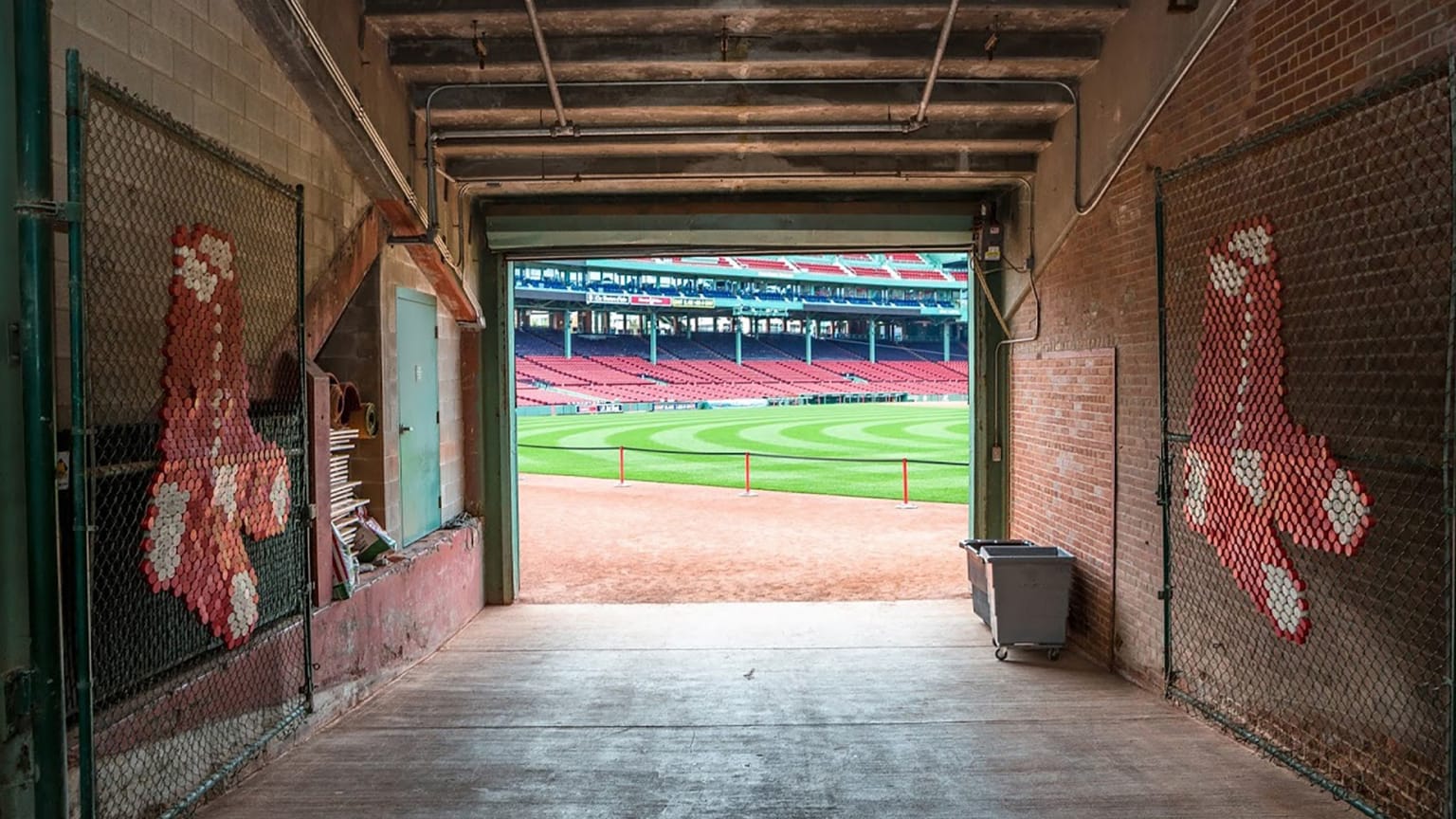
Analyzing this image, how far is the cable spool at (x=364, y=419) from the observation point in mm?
7152

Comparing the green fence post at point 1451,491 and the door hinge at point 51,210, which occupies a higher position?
the door hinge at point 51,210

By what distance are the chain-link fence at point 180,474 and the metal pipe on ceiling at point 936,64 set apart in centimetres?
417

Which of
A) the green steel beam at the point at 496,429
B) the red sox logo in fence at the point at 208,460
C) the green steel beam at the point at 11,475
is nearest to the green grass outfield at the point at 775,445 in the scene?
the green steel beam at the point at 496,429

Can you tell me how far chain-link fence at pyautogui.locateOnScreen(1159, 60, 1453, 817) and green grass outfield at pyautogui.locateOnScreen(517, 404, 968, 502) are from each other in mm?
12524

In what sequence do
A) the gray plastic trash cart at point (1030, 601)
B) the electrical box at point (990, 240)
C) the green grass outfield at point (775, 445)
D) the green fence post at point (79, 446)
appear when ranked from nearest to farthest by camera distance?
the green fence post at point (79, 446) → the gray plastic trash cart at point (1030, 601) → the electrical box at point (990, 240) → the green grass outfield at point (775, 445)

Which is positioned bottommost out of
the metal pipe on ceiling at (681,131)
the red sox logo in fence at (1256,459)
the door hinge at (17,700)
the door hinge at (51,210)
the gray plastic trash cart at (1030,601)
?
the gray plastic trash cart at (1030,601)

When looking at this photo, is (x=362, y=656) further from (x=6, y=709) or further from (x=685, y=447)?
(x=685, y=447)

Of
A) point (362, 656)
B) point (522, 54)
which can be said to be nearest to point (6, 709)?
point (362, 656)

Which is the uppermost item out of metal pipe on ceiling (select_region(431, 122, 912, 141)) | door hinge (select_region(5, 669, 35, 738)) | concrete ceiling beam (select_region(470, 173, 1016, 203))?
metal pipe on ceiling (select_region(431, 122, 912, 141))

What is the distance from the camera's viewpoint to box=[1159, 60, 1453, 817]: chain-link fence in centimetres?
401

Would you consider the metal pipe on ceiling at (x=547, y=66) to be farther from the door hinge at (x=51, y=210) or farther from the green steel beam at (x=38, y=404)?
the door hinge at (x=51, y=210)

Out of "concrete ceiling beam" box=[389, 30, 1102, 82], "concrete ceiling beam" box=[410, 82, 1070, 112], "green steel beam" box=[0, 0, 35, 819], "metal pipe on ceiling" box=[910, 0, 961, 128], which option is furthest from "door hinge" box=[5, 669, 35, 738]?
"metal pipe on ceiling" box=[910, 0, 961, 128]

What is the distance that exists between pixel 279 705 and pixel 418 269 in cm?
432

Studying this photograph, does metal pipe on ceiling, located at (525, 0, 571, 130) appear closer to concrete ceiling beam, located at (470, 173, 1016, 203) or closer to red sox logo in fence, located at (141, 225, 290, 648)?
concrete ceiling beam, located at (470, 173, 1016, 203)
